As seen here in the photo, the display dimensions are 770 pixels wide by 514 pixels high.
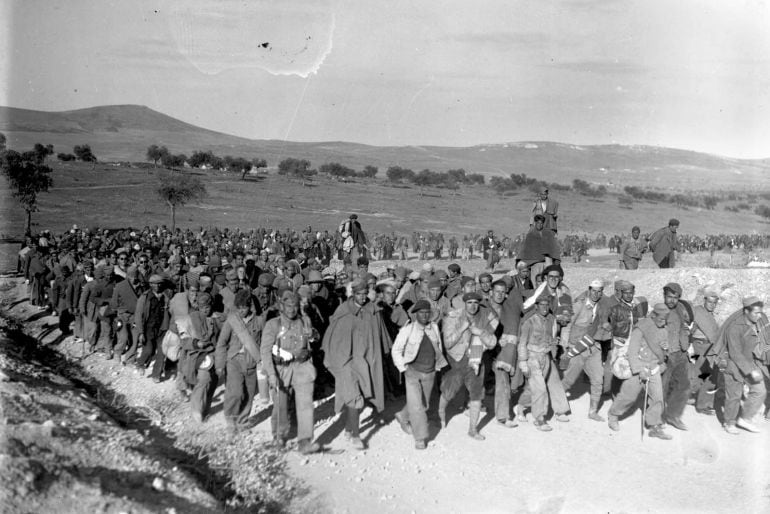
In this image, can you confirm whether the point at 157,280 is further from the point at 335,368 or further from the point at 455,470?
the point at 455,470

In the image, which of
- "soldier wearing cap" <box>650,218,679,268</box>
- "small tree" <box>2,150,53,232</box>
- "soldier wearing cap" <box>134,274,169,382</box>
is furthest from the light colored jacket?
"small tree" <box>2,150,53,232</box>

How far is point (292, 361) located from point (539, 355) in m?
2.77

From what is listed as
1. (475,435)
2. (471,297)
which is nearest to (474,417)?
(475,435)

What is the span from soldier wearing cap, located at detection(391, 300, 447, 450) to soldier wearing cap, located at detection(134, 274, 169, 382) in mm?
4357

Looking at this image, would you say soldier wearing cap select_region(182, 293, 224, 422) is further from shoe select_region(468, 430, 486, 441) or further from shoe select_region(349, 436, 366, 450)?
shoe select_region(468, 430, 486, 441)

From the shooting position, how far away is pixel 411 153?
135m

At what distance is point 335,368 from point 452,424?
1.64m

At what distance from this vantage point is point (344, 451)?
739cm

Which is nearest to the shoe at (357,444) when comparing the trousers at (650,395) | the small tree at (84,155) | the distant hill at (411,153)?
the trousers at (650,395)

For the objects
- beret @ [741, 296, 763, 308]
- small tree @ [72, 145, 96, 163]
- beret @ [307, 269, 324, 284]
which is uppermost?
small tree @ [72, 145, 96, 163]

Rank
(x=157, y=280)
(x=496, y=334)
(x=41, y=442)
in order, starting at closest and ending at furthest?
1. (x=41, y=442)
2. (x=496, y=334)
3. (x=157, y=280)

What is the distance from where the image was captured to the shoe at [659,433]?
7721 mm

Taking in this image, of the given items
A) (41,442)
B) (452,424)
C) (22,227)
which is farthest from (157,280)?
(22,227)

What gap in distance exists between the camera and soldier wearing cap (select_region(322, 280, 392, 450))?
7453 mm
